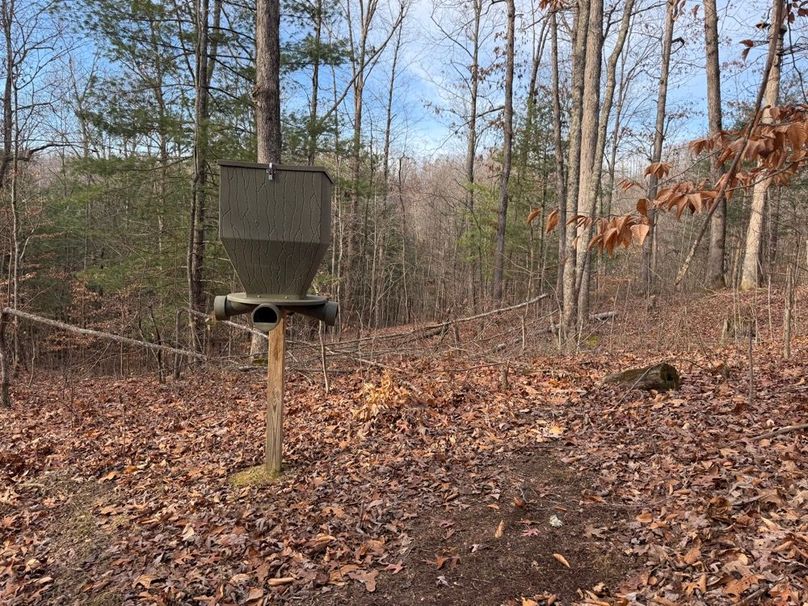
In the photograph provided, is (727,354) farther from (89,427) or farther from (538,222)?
(538,222)

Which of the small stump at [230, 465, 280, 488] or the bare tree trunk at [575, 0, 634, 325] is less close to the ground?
the bare tree trunk at [575, 0, 634, 325]

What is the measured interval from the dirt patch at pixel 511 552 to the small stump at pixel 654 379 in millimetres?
1993

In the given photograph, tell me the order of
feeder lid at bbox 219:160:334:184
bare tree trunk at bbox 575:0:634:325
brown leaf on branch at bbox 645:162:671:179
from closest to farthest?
brown leaf on branch at bbox 645:162:671:179 → feeder lid at bbox 219:160:334:184 → bare tree trunk at bbox 575:0:634:325

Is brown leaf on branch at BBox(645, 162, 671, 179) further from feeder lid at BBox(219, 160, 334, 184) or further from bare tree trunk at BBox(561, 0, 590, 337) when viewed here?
bare tree trunk at BBox(561, 0, 590, 337)

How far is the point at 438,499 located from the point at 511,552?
2.61ft

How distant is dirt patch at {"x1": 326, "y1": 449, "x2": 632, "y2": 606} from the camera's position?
2.82 meters

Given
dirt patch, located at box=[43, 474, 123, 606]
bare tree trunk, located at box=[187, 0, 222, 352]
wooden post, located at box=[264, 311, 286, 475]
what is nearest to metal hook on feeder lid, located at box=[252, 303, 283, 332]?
wooden post, located at box=[264, 311, 286, 475]

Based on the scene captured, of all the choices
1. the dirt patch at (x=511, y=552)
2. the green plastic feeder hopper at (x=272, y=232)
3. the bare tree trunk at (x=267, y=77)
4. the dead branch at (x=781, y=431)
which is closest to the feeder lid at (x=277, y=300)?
the green plastic feeder hopper at (x=272, y=232)

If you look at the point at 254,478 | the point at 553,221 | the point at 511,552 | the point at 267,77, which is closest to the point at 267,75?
the point at 267,77

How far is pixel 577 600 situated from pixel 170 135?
9.56 metres

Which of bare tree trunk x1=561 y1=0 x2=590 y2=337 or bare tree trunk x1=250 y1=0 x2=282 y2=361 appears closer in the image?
bare tree trunk x1=250 y1=0 x2=282 y2=361

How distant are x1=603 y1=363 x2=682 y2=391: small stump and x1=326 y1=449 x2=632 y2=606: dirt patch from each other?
78.5 inches

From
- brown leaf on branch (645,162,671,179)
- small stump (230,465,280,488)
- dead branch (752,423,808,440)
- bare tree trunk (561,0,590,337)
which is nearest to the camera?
brown leaf on branch (645,162,671,179)

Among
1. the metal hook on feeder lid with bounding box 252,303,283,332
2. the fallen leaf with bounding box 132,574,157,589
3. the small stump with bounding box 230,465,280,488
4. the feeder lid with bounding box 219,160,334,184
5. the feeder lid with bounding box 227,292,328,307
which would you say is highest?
the feeder lid with bounding box 219,160,334,184
